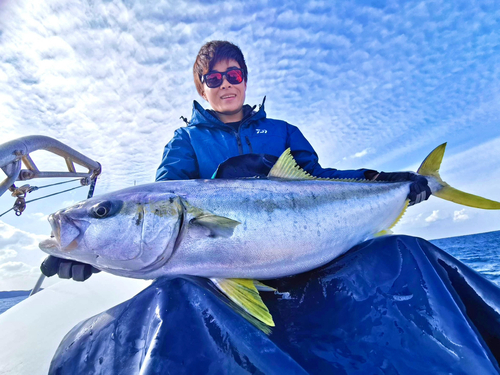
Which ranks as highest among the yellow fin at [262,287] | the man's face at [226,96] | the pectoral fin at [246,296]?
the man's face at [226,96]

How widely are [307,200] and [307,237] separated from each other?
A: 0.31 metres

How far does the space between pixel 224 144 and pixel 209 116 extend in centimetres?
45

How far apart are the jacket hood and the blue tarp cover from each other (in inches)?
87.9

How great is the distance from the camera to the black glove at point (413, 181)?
2764 mm

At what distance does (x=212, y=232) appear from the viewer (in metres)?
1.66

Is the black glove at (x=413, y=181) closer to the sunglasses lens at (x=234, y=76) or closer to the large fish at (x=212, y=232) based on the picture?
the large fish at (x=212, y=232)

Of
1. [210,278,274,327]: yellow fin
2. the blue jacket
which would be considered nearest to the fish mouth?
[210,278,274,327]: yellow fin

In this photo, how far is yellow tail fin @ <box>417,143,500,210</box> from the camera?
2965 mm

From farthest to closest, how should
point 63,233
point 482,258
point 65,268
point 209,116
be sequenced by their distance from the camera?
1. point 482,258
2. point 209,116
3. point 65,268
4. point 63,233

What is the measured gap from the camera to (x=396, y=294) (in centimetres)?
137

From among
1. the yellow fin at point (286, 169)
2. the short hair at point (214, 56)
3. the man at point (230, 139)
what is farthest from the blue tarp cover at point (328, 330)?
the short hair at point (214, 56)

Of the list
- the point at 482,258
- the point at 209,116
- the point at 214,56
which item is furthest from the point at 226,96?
the point at 482,258

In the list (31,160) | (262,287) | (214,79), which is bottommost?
(262,287)

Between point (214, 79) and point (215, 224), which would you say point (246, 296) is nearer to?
point (215, 224)
